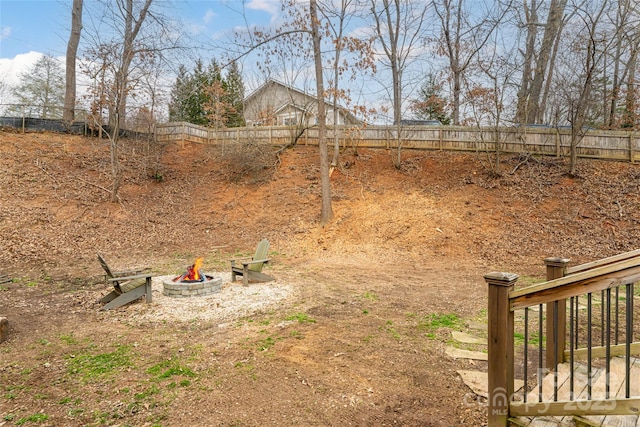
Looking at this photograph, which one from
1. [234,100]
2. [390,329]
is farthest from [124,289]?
[234,100]

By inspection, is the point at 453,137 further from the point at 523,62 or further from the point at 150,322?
the point at 150,322

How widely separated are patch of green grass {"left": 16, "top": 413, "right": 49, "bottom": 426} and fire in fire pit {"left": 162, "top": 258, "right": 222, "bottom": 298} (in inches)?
127

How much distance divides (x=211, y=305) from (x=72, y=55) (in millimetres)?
16397

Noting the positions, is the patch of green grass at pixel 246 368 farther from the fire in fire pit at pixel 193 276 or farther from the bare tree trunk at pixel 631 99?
the bare tree trunk at pixel 631 99

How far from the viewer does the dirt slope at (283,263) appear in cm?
300

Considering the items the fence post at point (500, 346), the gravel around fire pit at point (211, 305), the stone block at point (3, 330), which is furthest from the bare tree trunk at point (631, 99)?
the stone block at point (3, 330)

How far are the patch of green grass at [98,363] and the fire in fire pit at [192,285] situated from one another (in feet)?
6.57

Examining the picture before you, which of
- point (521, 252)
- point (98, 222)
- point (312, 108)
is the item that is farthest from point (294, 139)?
point (521, 252)

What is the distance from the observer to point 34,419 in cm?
270

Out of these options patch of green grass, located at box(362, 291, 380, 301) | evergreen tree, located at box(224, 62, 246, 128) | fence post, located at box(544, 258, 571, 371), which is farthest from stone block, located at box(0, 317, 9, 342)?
evergreen tree, located at box(224, 62, 246, 128)

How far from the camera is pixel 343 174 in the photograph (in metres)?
14.5

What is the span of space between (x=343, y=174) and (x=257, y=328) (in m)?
10.5

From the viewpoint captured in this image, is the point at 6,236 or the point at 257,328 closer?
the point at 257,328

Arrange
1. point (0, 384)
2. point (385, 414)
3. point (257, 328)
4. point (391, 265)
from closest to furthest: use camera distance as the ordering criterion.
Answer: point (385, 414) < point (0, 384) < point (257, 328) < point (391, 265)
